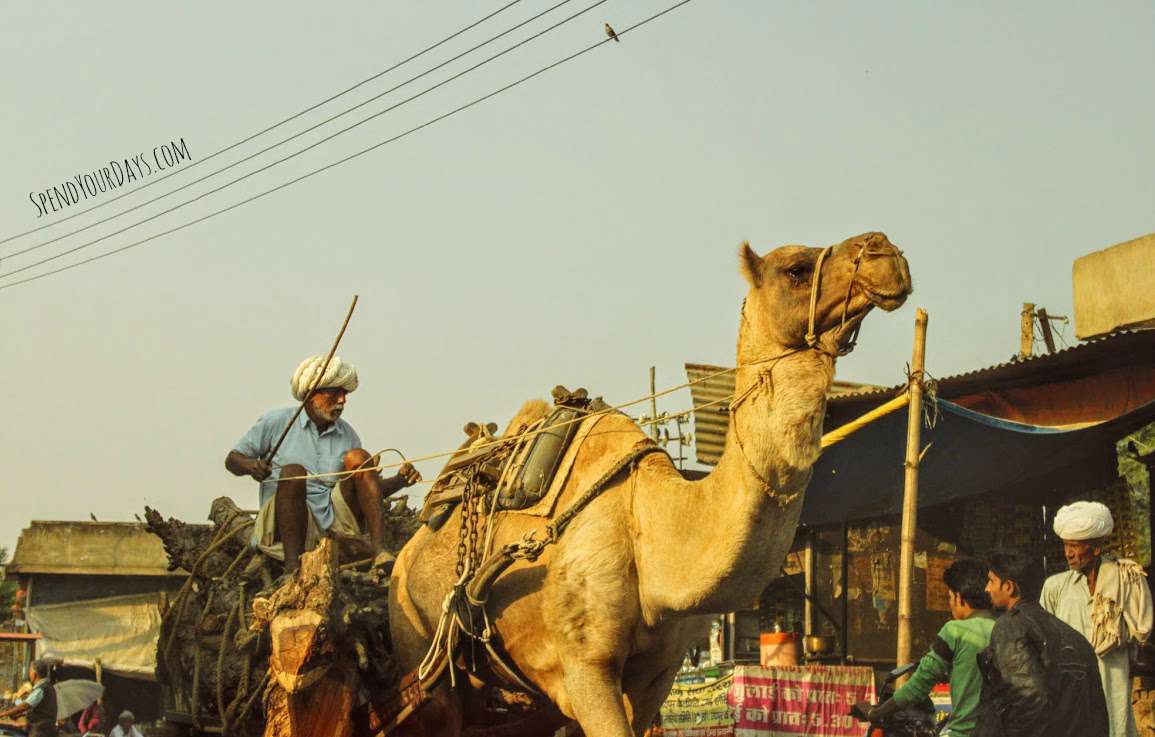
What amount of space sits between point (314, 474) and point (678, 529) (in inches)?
119

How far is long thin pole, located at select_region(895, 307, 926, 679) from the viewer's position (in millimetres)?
9344

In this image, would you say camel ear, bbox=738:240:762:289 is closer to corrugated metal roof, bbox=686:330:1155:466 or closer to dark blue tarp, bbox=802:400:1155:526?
corrugated metal roof, bbox=686:330:1155:466

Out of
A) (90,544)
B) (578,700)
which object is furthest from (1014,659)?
(90,544)

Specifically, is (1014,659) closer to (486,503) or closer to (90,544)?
(486,503)

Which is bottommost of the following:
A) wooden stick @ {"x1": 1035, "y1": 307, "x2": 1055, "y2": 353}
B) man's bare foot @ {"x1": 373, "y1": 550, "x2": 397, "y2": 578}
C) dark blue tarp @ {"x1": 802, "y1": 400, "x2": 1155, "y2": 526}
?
man's bare foot @ {"x1": 373, "y1": 550, "x2": 397, "y2": 578}

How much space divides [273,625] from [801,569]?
411 inches

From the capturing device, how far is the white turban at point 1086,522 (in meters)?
7.95

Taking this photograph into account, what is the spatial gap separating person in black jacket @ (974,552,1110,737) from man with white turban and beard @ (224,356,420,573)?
332cm

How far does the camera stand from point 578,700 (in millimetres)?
6207

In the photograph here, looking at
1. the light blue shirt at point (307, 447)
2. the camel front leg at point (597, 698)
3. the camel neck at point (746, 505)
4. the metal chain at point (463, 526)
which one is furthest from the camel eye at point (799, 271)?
the light blue shirt at point (307, 447)

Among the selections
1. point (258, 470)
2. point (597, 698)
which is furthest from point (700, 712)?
point (597, 698)

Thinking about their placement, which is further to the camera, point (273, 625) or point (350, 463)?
point (350, 463)

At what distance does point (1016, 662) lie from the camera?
671 centimetres

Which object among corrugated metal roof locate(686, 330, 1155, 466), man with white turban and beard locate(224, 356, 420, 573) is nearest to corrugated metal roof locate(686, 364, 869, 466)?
corrugated metal roof locate(686, 330, 1155, 466)
